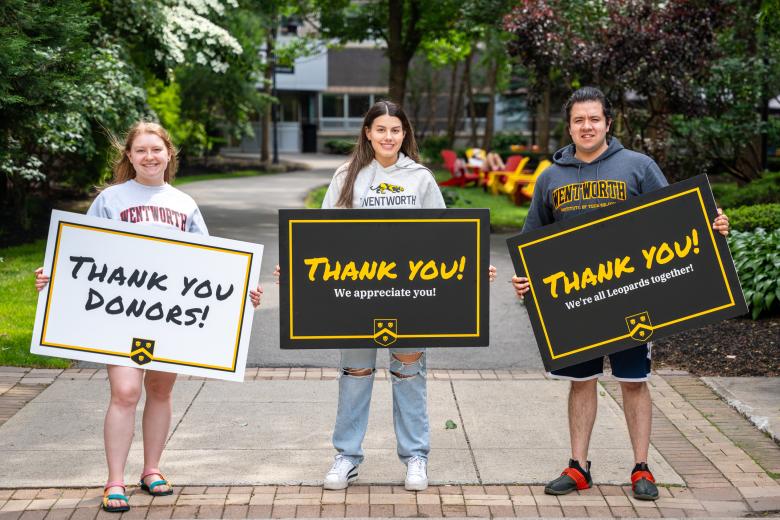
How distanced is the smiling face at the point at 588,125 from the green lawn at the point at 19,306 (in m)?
4.45

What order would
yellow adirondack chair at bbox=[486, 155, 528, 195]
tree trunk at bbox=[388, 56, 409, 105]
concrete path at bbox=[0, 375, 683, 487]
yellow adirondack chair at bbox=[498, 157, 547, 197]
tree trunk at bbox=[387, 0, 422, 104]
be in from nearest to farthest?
concrete path at bbox=[0, 375, 683, 487]
yellow adirondack chair at bbox=[498, 157, 547, 197]
tree trunk at bbox=[387, 0, 422, 104]
tree trunk at bbox=[388, 56, 409, 105]
yellow adirondack chair at bbox=[486, 155, 528, 195]

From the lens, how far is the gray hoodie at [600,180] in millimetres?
4734

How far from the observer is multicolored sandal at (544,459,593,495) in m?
4.87

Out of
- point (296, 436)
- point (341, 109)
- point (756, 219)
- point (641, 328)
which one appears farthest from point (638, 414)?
point (341, 109)

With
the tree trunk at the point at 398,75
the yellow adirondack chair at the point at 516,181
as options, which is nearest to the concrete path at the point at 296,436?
the yellow adirondack chair at the point at 516,181

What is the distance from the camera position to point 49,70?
7551mm

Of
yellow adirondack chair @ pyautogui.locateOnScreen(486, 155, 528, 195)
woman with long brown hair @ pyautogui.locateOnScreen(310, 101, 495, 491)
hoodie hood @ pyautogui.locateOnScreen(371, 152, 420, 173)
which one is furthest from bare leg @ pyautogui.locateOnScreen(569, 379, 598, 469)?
yellow adirondack chair @ pyautogui.locateOnScreen(486, 155, 528, 195)

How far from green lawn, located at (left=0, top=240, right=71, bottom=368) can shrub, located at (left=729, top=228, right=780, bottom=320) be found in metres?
5.72

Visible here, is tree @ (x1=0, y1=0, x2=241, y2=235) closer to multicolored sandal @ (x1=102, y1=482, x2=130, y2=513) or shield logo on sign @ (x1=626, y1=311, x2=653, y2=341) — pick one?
multicolored sandal @ (x1=102, y1=482, x2=130, y2=513)

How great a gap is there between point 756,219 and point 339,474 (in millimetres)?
6895

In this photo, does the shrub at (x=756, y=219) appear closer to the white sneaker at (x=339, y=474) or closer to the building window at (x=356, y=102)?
the white sneaker at (x=339, y=474)

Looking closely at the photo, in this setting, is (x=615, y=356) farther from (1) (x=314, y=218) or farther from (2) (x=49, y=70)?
(2) (x=49, y=70)

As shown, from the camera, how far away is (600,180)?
4.74m

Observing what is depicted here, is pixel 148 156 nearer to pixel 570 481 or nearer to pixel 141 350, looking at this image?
pixel 141 350
